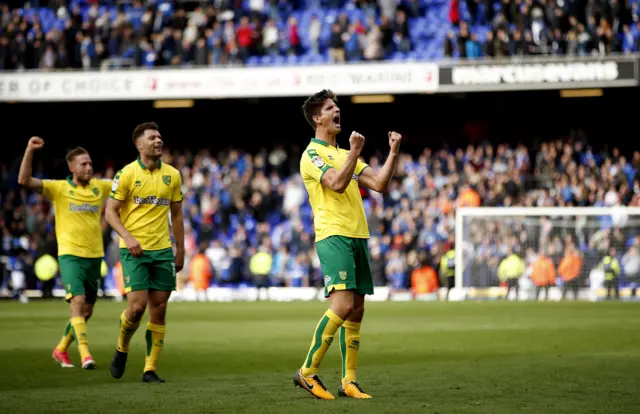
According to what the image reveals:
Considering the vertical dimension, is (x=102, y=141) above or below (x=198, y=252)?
above

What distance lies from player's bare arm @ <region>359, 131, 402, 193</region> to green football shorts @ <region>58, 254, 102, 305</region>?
4.42m

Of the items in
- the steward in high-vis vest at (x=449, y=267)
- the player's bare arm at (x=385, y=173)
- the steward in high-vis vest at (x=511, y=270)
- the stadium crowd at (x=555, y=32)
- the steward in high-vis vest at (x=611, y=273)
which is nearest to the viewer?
the player's bare arm at (x=385, y=173)

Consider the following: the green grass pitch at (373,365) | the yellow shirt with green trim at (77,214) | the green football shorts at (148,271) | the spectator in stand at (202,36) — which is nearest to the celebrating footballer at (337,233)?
the green grass pitch at (373,365)

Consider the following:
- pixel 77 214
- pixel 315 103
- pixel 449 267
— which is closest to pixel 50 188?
pixel 77 214

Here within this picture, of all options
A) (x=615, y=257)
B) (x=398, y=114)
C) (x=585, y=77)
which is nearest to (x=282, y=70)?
(x=398, y=114)

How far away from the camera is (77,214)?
11688mm

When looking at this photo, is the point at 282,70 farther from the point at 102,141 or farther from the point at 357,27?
the point at 102,141

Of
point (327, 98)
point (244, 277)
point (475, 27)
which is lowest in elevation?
point (244, 277)

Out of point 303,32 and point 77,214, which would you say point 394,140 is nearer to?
point 77,214

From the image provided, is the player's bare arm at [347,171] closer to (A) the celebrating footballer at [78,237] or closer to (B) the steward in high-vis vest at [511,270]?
(A) the celebrating footballer at [78,237]

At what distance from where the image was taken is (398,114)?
115 ft

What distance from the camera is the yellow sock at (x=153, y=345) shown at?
31.5 ft

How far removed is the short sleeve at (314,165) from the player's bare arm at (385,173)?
37 cm

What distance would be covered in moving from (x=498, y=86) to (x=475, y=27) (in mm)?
2898
